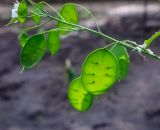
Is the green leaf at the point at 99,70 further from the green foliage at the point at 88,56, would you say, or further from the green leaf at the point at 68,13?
the green leaf at the point at 68,13

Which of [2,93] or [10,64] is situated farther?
[10,64]

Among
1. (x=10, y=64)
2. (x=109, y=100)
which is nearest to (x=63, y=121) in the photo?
(x=109, y=100)

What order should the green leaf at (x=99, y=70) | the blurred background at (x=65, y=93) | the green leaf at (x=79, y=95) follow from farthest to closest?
1. the blurred background at (x=65, y=93)
2. the green leaf at (x=79, y=95)
3. the green leaf at (x=99, y=70)

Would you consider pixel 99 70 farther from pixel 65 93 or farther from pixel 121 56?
pixel 65 93

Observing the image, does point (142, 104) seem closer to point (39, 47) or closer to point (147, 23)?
point (147, 23)

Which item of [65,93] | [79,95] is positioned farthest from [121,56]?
[65,93]

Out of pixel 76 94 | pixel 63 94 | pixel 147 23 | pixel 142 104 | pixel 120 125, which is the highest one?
pixel 147 23

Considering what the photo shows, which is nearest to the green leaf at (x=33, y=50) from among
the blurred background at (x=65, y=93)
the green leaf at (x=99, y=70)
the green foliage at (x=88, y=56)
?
the green foliage at (x=88, y=56)
